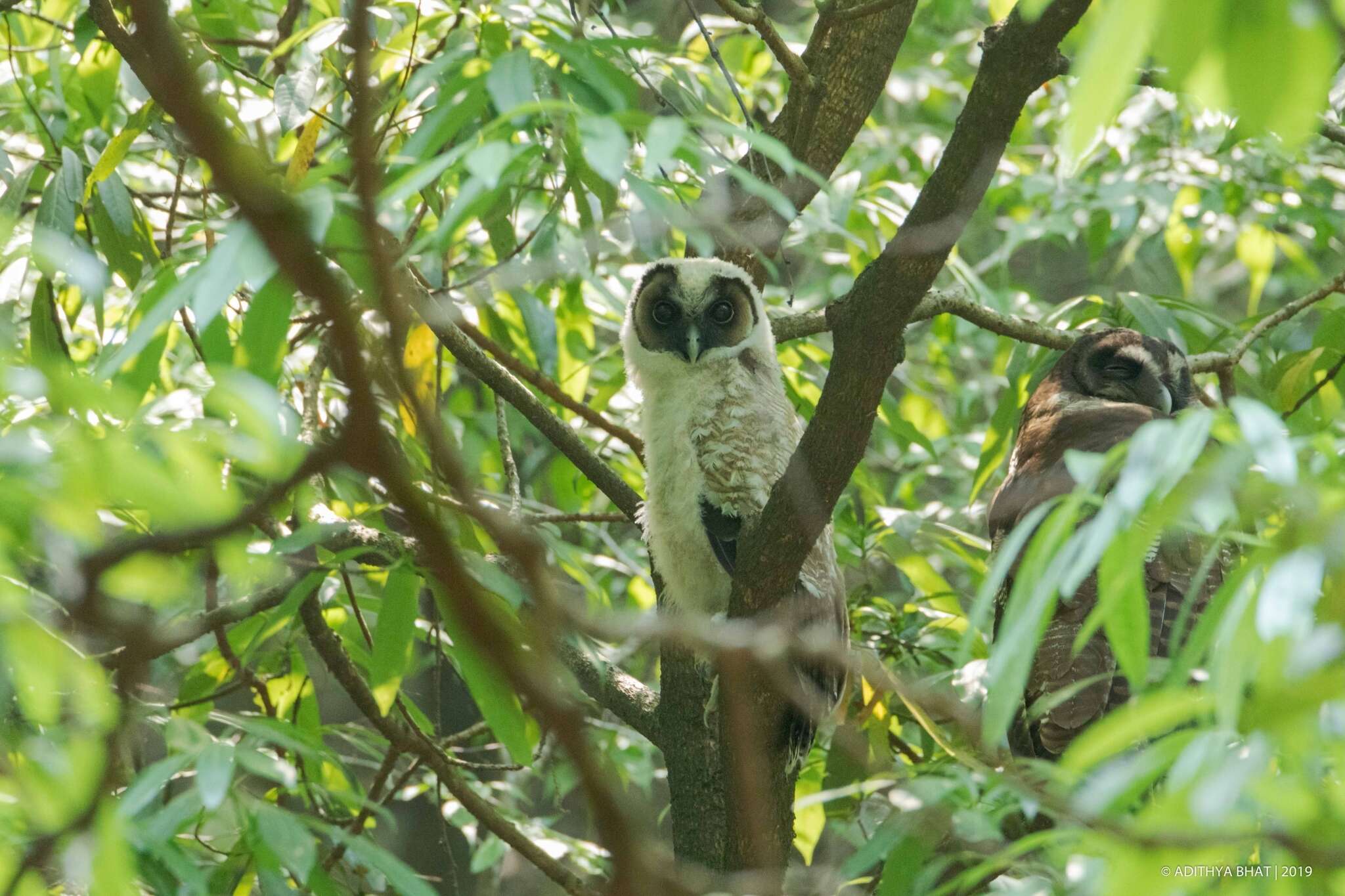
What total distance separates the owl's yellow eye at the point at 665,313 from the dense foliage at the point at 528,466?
255 millimetres

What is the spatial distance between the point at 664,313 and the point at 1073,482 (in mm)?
1143

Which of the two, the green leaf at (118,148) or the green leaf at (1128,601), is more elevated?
the green leaf at (118,148)

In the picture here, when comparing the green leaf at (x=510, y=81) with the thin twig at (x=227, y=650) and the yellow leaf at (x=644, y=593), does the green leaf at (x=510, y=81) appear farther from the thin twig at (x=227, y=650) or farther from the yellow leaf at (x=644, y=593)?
the yellow leaf at (x=644, y=593)

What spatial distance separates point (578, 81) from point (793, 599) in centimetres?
144

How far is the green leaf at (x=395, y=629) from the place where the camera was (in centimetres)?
205

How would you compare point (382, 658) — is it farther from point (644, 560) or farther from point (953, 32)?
point (953, 32)

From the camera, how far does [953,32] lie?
673cm

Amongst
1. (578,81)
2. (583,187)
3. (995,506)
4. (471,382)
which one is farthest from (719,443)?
(471,382)

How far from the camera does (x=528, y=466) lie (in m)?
4.25

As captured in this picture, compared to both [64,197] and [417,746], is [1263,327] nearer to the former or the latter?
[417,746]

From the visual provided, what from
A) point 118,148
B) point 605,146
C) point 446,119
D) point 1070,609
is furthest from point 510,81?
point 1070,609

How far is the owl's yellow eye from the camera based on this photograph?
333cm

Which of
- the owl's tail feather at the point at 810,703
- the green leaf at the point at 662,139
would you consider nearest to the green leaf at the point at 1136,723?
the green leaf at the point at 662,139

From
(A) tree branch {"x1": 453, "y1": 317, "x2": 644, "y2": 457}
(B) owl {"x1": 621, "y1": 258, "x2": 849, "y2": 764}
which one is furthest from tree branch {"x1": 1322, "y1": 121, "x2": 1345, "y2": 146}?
(A) tree branch {"x1": 453, "y1": 317, "x2": 644, "y2": 457}
